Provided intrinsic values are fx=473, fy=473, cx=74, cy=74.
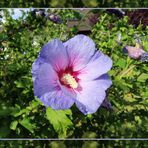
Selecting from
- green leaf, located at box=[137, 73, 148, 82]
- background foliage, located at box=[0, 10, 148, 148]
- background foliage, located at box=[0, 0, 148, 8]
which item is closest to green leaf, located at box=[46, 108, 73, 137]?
background foliage, located at box=[0, 10, 148, 148]

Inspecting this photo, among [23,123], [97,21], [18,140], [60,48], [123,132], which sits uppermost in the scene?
[60,48]

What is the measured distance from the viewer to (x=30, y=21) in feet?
5.19

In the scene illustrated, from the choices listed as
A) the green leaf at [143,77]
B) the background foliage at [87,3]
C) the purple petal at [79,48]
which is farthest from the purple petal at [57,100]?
the background foliage at [87,3]

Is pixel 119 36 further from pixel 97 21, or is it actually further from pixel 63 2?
pixel 63 2

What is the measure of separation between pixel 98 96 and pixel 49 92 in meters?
0.11

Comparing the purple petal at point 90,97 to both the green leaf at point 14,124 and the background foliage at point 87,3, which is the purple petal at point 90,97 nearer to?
the green leaf at point 14,124

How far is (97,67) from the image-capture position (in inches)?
41.3

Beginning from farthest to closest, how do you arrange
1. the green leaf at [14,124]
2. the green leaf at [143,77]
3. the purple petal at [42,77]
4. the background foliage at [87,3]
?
1. the background foliage at [87,3]
2. the green leaf at [143,77]
3. the green leaf at [14,124]
4. the purple petal at [42,77]

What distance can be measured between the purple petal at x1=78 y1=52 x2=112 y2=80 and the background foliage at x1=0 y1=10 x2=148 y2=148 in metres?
0.09

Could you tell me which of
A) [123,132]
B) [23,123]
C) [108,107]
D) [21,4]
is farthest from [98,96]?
[21,4]

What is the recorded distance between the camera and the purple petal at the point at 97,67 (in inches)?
41.3

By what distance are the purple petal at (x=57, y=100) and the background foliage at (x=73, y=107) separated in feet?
0.29

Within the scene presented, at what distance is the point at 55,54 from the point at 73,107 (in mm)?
157

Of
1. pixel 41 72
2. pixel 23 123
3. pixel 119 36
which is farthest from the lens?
pixel 119 36
